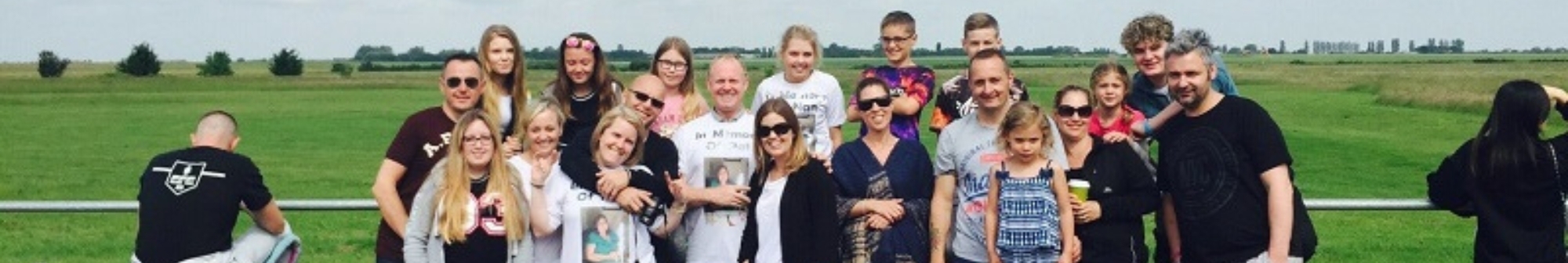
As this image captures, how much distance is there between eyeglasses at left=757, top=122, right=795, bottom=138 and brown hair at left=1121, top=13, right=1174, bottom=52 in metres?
1.72

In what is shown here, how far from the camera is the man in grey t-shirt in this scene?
19.6 ft

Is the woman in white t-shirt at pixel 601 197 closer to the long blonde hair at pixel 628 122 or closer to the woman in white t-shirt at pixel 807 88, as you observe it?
the long blonde hair at pixel 628 122

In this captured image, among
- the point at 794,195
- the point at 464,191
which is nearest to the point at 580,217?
the point at 464,191

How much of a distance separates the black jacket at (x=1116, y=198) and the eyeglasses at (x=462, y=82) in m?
2.48

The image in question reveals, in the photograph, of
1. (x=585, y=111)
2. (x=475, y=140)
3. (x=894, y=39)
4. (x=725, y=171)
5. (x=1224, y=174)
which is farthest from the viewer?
(x=894, y=39)

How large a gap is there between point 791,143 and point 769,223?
0.37 meters

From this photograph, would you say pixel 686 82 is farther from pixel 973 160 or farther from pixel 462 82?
pixel 973 160

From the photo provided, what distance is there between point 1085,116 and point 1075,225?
0.44 metres

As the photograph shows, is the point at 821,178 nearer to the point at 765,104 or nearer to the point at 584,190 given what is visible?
the point at 765,104

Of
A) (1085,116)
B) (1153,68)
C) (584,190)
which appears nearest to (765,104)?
(584,190)

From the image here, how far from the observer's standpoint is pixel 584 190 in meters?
6.04

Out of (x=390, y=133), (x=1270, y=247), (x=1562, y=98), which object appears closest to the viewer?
(x=1270, y=247)

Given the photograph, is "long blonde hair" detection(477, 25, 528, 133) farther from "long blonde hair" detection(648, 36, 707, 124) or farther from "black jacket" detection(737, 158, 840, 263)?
"black jacket" detection(737, 158, 840, 263)

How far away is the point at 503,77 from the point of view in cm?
659
